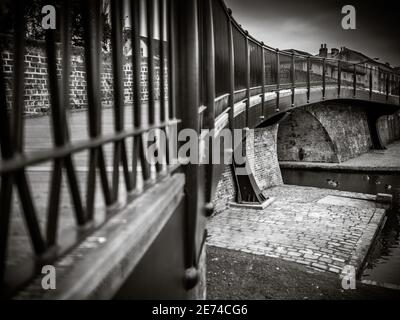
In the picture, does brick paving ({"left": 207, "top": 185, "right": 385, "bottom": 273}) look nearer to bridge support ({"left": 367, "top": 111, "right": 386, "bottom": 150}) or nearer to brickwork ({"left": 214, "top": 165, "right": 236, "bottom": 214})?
brickwork ({"left": 214, "top": 165, "right": 236, "bottom": 214})

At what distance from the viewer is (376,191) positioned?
1563 centimetres

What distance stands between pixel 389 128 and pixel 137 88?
33.0m

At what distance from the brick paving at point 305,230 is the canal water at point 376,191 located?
397 mm

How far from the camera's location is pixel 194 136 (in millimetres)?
2318

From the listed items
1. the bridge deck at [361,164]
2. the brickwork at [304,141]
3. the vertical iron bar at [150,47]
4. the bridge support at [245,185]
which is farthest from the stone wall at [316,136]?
the vertical iron bar at [150,47]

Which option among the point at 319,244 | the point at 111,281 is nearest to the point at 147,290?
the point at 111,281

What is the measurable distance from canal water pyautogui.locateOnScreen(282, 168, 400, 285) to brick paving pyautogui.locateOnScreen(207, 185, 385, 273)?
1.30 feet

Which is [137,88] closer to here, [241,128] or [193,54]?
[193,54]

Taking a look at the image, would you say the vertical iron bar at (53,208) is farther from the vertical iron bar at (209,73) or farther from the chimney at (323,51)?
the chimney at (323,51)

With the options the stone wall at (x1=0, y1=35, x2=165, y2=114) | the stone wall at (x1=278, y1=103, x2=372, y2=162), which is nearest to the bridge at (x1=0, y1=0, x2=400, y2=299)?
the stone wall at (x1=0, y1=35, x2=165, y2=114)

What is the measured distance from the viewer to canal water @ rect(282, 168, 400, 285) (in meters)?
7.48

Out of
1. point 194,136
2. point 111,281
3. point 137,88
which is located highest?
point 137,88

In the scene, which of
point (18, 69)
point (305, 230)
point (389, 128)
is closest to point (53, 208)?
point (18, 69)

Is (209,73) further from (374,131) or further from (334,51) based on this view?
(334,51)
